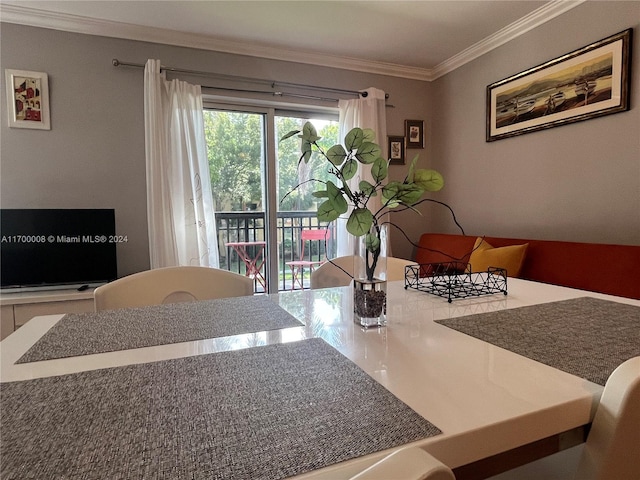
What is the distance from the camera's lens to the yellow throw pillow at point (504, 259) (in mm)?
2279

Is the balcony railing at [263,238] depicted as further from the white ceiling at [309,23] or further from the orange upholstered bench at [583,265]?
the orange upholstered bench at [583,265]

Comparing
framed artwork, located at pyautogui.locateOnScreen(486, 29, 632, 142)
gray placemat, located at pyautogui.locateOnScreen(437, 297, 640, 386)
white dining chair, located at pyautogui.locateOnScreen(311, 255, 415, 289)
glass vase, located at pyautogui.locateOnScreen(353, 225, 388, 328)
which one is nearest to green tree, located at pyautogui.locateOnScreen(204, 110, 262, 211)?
white dining chair, located at pyautogui.locateOnScreen(311, 255, 415, 289)

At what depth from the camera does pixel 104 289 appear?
1198mm

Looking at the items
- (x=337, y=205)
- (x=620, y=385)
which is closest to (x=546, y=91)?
(x=337, y=205)

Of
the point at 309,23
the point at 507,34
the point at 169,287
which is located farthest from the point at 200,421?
the point at 507,34

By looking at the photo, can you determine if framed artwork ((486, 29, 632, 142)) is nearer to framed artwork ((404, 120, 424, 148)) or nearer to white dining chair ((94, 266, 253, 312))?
framed artwork ((404, 120, 424, 148))

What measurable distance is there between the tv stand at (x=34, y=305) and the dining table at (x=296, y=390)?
5.53ft

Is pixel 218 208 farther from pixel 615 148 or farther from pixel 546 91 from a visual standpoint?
pixel 615 148

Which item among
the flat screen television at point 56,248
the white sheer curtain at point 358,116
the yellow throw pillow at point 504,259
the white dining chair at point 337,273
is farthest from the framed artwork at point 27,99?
the yellow throw pillow at point 504,259

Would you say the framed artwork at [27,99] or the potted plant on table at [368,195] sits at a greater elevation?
the framed artwork at [27,99]

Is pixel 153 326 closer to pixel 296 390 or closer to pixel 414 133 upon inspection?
pixel 296 390

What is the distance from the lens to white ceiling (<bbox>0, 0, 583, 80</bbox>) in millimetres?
2453

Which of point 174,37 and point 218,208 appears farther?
point 218,208

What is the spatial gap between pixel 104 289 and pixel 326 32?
2.49 meters
